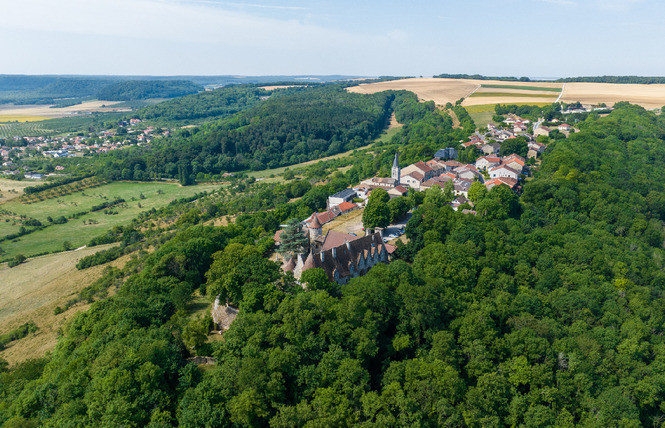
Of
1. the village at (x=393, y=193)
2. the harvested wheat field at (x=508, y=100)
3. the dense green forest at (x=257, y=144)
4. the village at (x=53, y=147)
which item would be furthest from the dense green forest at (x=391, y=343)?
the harvested wheat field at (x=508, y=100)

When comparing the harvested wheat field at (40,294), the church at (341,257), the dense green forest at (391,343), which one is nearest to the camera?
the dense green forest at (391,343)

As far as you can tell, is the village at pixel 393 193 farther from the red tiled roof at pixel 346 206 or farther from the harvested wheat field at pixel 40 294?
the harvested wheat field at pixel 40 294

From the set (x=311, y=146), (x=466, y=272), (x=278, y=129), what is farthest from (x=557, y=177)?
(x=278, y=129)

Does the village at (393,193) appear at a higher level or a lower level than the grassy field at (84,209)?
higher

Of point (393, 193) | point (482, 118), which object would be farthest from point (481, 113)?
point (393, 193)

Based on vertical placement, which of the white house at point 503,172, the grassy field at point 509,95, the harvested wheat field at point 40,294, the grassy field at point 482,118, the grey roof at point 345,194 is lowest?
the harvested wheat field at point 40,294

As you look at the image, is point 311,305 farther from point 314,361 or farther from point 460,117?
point 460,117
